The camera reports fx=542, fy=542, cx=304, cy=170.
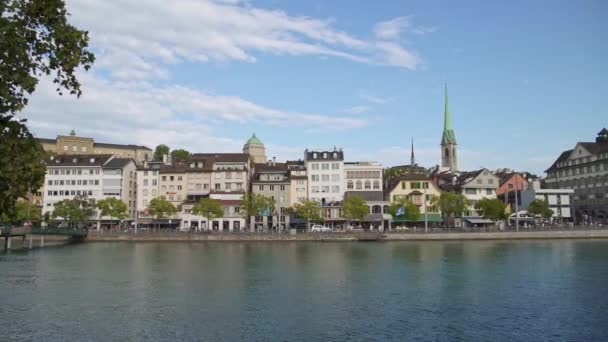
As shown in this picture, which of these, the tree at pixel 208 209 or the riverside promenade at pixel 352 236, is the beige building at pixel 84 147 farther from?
the riverside promenade at pixel 352 236

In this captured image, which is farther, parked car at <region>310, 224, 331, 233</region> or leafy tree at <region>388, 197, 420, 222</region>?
leafy tree at <region>388, 197, 420, 222</region>

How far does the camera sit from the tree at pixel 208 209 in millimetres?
103438

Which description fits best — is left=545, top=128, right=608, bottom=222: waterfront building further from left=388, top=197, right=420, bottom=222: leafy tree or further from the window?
the window

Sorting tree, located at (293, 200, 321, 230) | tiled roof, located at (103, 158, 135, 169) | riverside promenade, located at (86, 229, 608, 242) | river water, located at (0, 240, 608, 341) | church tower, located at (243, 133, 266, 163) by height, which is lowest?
river water, located at (0, 240, 608, 341)

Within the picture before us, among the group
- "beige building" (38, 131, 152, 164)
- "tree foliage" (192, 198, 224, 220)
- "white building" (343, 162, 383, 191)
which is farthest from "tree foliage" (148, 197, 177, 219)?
"beige building" (38, 131, 152, 164)

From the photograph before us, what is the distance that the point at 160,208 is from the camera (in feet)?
353

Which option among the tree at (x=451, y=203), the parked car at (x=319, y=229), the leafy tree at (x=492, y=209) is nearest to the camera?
the parked car at (x=319, y=229)

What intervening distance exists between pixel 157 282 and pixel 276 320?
17.7 meters

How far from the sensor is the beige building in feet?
536

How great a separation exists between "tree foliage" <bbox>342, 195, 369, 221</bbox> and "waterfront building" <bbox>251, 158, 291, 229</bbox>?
1408 centimetres

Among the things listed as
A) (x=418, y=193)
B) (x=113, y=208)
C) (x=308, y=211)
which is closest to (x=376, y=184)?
(x=418, y=193)

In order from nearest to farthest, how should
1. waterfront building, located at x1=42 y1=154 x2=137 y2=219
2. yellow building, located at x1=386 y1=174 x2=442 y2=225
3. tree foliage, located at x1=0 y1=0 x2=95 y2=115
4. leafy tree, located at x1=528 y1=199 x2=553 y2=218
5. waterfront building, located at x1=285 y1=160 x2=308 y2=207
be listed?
tree foliage, located at x1=0 y1=0 x2=95 y2=115
leafy tree, located at x1=528 y1=199 x2=553 y2=218
yellow building, located at x1=386 y1=174 x2=442 y2=225
waterfront building, located at x1=285 y1=160 x2=308 y2=207
waterfront building, located at x1=42 y1=154 x2=137 y2=219

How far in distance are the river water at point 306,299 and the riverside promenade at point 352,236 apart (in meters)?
33.0

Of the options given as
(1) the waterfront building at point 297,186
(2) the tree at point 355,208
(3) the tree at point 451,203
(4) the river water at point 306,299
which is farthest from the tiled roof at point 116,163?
(3) the tree at point 451,203
